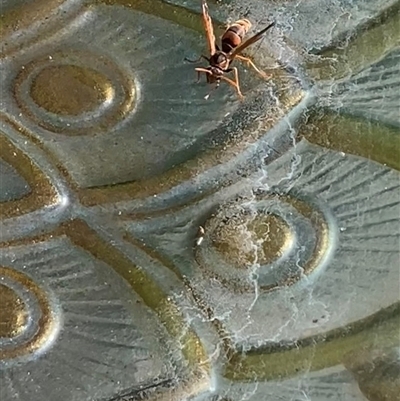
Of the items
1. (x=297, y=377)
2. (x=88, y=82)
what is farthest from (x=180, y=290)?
(x=88, y=82)

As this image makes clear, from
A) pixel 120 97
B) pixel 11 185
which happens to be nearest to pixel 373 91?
pixel 120 97

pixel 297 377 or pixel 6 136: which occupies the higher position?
pixel 6 136

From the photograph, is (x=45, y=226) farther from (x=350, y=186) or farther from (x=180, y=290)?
(x=350, y=186)

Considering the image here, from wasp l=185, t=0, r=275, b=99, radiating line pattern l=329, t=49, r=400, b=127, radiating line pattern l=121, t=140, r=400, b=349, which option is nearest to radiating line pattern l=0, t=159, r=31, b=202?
radiating line pattern l=121, t=140, r=400, b=349

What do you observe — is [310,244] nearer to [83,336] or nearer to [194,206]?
[194,206]

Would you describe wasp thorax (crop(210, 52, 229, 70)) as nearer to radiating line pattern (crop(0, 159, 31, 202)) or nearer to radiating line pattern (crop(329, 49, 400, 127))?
radiating line pattern (crop(329, 49, 400, 127))

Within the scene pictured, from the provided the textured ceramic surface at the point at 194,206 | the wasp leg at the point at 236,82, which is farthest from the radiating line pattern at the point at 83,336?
the wasp leg at the point at 236,82

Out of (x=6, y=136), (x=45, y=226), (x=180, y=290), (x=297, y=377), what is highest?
(x=6, y=136)
